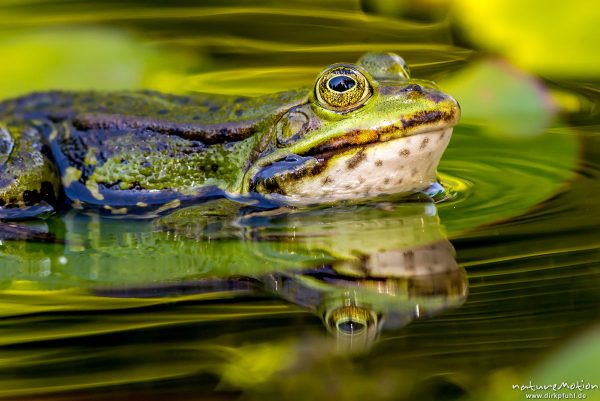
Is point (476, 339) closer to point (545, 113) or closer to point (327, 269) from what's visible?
point (327, 269)

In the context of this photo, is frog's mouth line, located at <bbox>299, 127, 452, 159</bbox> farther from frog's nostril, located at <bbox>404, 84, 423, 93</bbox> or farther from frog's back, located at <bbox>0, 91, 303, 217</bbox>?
frog's back, located at <bbox>0, 91, 303, 217</bbox>

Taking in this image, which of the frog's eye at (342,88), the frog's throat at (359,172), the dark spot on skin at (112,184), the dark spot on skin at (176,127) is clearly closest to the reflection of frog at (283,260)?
the frog's throat at (359,172)

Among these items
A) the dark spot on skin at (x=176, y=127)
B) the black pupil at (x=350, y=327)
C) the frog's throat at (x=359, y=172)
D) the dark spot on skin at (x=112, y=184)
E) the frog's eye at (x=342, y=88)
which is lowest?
the black pupil at (x=350, y=327)

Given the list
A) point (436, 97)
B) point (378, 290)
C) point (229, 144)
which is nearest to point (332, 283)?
point (378, 290)

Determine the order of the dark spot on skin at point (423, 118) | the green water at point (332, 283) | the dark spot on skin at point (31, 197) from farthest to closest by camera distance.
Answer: the dark spot on skin at point (31, 197)
the dark spot on skin at point (423, 118)
the green water at point (332, 283)

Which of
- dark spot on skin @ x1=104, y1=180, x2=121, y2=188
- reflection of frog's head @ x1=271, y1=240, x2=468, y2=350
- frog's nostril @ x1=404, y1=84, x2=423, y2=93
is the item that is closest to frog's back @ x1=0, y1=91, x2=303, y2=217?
dark spot on skin @ x1=104, y1=180, x2=121, y2=188

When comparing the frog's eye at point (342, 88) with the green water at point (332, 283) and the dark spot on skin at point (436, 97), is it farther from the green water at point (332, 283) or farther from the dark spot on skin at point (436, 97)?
the green water at point (332, 283)
